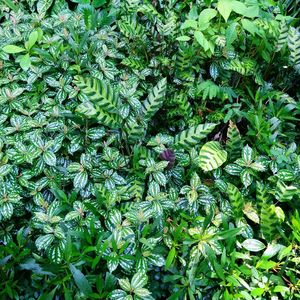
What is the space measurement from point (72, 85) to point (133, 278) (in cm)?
97

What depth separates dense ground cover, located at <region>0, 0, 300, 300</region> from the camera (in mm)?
1601

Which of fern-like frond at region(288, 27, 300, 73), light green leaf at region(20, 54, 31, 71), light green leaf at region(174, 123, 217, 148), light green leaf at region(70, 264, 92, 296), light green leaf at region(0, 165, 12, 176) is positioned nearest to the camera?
light green leaf at region(70, 264, 92, 296)

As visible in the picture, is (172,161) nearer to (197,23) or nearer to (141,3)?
(197,23)

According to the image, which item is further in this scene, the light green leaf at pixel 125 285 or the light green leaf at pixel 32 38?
the light green leaf at pixel 32 38

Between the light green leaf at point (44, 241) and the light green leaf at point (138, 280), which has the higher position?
the light green leaf at point (138, 280)

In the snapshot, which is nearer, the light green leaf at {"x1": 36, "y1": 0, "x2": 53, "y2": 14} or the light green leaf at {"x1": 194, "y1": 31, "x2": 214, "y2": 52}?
the light green leaf at {"x1": 194, "y1": 31, "x2": 214, "y2": 52}

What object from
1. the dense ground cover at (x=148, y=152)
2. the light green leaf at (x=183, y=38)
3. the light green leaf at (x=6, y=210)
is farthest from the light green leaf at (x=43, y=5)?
the light green leaf at (x=6, y=210)

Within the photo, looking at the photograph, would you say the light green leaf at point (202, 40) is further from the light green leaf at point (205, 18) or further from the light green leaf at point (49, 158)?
the light green leaf at point (49, 158)

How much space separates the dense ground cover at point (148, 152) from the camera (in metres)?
1.60

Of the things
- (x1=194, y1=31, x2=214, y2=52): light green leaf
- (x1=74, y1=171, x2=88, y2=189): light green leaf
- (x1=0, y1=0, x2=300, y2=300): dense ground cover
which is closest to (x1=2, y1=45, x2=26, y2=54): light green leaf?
(x1=0, y1=0, x2=300, y2=300): dense ground cover

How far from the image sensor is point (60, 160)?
1865 mm

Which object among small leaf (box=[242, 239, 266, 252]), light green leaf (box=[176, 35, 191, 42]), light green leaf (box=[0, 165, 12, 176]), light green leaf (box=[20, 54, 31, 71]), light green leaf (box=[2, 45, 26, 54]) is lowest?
light green leaf (box=[0, 165, 12, 176])

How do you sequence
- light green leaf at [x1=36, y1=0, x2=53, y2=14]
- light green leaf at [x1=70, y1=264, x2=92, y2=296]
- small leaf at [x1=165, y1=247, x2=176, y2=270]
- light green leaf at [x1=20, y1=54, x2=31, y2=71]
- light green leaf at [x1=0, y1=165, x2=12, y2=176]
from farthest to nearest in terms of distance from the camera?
light green leaf at [x1=36, y1=0, x2=53, y2=14], light green leaf at [x1=20, y1=54, x2=31, y2=71], light green leaf at [x1=0, y1=165, x2=12, y2=176], small leaf at [x1=165, y1=247, x2=176, y2=270], light green leaf at [x1=70, y1=264, x2=92, y2=296]

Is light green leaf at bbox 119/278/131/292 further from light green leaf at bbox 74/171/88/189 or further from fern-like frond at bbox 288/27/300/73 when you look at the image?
fern-like frond at bbox 288/27/300/73
